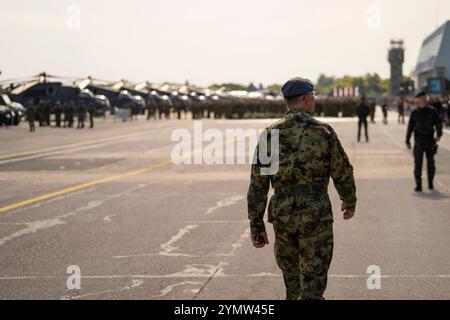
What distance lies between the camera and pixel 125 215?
13.9m

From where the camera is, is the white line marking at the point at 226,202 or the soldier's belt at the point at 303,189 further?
the white line marking at the point at 226,202

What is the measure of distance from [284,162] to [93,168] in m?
18.4

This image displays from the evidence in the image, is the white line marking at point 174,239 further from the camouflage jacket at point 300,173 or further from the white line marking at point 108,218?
the camouflage jacket at point 300,173

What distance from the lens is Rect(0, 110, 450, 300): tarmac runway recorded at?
850 centimetres

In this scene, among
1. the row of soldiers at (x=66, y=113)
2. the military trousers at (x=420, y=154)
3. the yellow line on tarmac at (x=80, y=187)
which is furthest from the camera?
the row of soldiers at (x=66, y=113)

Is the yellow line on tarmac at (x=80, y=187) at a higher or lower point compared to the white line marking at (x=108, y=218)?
lower

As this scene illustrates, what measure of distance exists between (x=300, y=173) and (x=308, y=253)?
1.70 ft

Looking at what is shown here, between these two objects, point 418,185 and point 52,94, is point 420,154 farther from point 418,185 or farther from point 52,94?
point 52,94

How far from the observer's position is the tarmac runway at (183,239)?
27.9 feet

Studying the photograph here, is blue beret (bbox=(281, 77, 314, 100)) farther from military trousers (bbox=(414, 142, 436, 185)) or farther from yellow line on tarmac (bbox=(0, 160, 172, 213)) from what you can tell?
military trousers (bbox=(414, 142, 436, 185))

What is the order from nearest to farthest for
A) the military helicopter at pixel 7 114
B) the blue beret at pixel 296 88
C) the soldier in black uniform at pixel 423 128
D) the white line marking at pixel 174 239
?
the blue beret at pixel 296 88 → the white line marking at pixel 174 239 → the soldier in black uniform at pixel 423 128 → the military helicopter at pixel 7 114

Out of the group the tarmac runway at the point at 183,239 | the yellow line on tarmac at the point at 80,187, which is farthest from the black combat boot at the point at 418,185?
the yellow line on tarmac at the point at 80,187

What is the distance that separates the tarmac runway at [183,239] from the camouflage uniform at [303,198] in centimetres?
218

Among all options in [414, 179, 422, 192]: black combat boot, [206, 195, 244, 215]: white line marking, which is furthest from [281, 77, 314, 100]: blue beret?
[414, 179, 422, 192]: black combat boot
